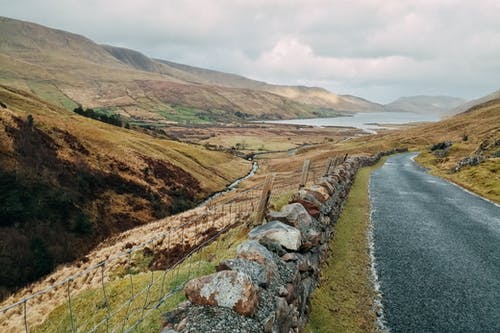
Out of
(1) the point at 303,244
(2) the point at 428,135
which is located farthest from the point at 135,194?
(2) the point at 428,135

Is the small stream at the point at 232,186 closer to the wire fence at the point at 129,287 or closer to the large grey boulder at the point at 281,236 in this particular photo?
the wire fence at the point at 129,287

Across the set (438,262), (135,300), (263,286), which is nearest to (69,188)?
(135,300)

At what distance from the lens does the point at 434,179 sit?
40312 millimetres

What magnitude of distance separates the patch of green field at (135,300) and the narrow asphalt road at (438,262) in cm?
613

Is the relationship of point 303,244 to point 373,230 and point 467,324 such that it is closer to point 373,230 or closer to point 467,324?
point 467,324

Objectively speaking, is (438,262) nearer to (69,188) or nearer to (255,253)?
(255,253)

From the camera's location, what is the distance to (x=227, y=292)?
686 centimetres

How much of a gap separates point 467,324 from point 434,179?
110 feet

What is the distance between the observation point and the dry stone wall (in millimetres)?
6500

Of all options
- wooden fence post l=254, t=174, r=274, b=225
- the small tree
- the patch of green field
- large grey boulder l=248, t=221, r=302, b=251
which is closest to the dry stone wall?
large grey boulder l=248, t=221, r=302, b=251

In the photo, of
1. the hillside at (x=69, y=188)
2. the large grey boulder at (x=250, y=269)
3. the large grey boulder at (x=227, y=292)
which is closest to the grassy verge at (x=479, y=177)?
the large grey boulder at (x=250, y=269)

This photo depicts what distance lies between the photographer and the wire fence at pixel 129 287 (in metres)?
8.41

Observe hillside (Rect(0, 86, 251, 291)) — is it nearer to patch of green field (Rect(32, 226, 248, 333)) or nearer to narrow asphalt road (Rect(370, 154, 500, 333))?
patch of green field (Rect(32, 226, 248, 333))

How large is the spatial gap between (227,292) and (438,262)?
1220 centimetres
